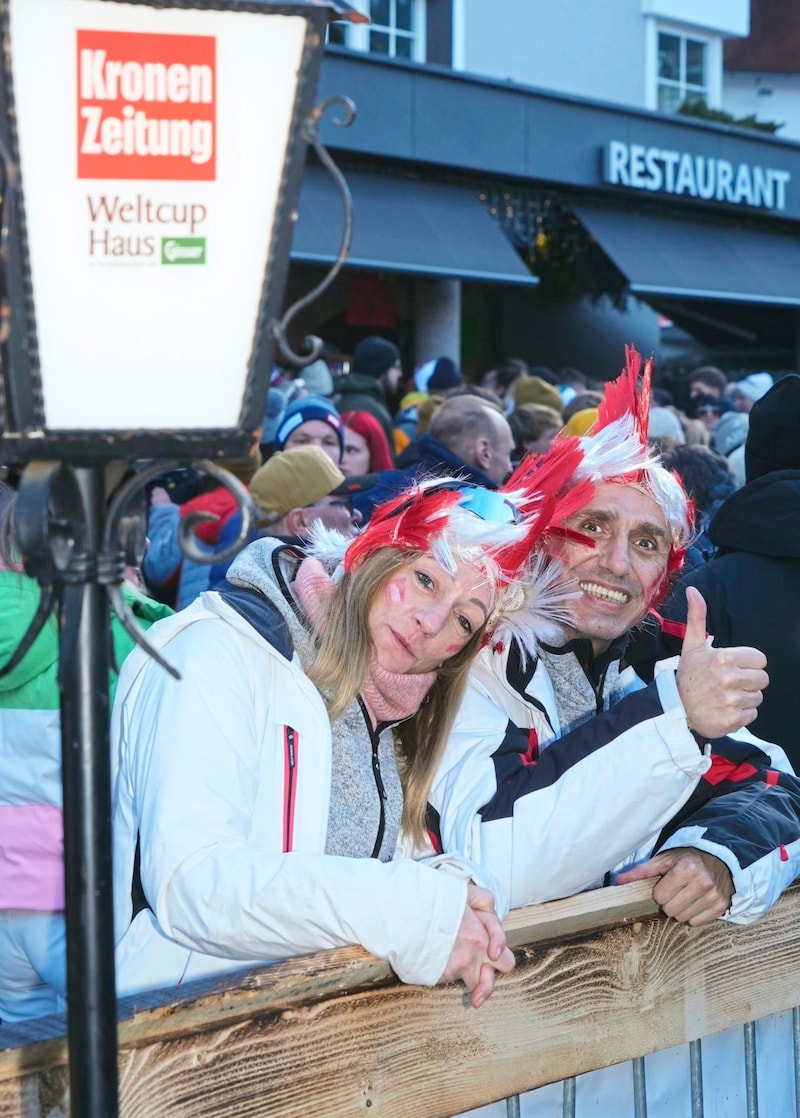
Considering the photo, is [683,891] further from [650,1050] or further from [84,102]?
[84,102]

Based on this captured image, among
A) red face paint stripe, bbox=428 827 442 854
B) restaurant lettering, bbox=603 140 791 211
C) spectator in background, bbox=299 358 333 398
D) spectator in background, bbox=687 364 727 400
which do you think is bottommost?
red face paint stripe, bbox=428 827 442 854

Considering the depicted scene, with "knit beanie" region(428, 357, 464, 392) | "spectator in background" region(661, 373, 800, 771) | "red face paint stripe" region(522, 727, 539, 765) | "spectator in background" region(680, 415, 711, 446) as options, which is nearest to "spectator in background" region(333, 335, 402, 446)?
"knit beanie" region(428, 357, 464, 392)

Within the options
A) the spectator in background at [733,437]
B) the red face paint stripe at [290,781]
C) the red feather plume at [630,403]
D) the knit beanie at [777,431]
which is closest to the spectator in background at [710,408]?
the spectator in background at [733,437]

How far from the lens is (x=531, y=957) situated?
6.71 ft

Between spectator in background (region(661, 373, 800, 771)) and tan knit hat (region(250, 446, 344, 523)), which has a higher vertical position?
tan knit hat (region(250, 446, 344, 523))

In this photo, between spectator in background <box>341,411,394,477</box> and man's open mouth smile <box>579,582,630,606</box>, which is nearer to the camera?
man's open mouth smile <box>579,582,630,606</box>

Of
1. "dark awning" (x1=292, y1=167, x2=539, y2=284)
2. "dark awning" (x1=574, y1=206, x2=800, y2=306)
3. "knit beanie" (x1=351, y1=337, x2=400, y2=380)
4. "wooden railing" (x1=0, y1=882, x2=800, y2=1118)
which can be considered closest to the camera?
"wooden railing" (x1=0, y1=882, x2=800, y2=1118)

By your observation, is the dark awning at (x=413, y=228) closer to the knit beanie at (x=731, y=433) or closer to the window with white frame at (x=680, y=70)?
the knit beanie at (x=731, y=433)

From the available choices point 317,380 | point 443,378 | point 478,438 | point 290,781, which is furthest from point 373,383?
point 290,781

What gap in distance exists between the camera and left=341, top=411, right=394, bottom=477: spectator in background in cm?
619

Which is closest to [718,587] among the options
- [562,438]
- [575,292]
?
[562,438]

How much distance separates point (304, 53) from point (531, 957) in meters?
1.32

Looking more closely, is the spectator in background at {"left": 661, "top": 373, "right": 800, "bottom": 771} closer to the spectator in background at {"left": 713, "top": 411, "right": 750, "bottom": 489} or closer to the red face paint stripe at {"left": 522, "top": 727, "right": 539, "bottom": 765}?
the red face paint stripe at {"left": 522, "top": 727, "right": 539, "bottom": 765}

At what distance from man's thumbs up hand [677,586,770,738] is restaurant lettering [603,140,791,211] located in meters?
12.9
